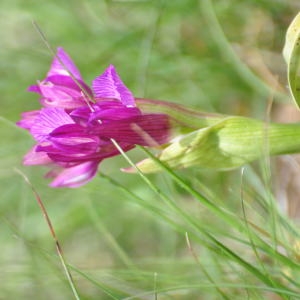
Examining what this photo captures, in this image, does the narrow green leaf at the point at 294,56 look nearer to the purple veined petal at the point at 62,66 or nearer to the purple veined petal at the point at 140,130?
the purple veined petal at the point at 140,130

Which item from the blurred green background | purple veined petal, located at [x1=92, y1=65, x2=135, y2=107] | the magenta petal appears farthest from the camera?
the blurred green background

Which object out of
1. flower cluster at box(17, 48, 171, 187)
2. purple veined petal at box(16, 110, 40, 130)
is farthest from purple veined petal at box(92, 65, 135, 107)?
purple veined petal at box(16, 110, 40, 130)

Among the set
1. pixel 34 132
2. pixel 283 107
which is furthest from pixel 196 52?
pixel 34 132

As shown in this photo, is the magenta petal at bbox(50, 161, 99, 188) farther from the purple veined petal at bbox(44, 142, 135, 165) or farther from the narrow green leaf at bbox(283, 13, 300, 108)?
the narrow green leaf at bbox(283, 13, 300, 108)

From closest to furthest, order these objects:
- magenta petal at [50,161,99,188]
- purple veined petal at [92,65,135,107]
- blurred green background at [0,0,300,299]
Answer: purple veined petal at [92,65,135,107] < magenta petal at [50,161,99,188] < blurred green background at [0,0,300,299]

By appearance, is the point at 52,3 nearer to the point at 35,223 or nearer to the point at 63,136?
the point at 35,223

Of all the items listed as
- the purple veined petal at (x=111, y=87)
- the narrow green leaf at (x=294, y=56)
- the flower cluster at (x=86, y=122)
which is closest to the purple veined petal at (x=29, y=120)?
the flower cluster at (x=86, y=122)
